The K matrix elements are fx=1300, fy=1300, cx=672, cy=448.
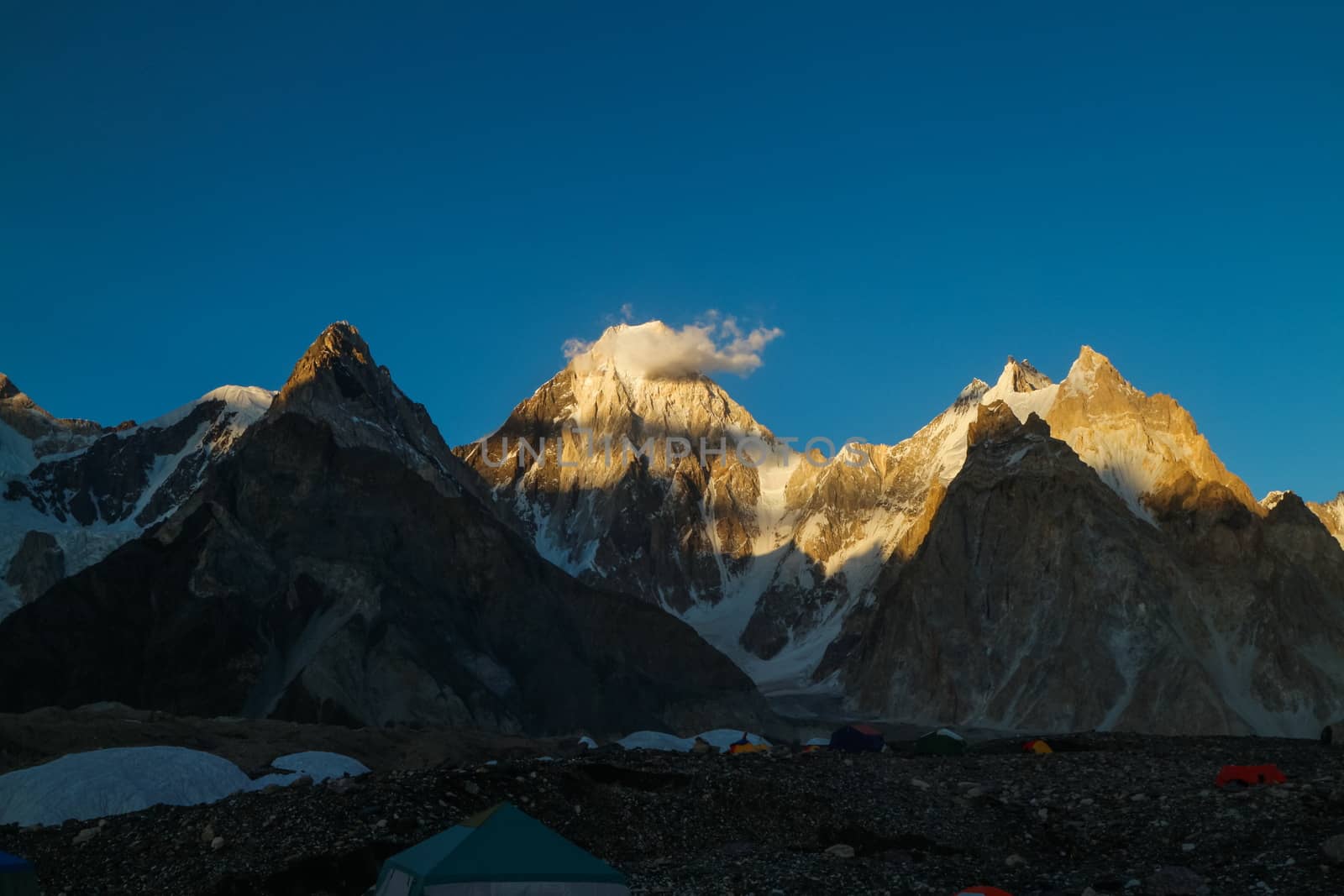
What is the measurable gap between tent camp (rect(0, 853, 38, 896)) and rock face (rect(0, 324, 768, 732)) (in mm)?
68991

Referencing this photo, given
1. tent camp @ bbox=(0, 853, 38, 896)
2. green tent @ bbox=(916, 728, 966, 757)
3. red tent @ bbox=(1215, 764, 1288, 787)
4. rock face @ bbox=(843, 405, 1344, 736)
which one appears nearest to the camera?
tent camp @ bbox=(0, 853, 38, 896)

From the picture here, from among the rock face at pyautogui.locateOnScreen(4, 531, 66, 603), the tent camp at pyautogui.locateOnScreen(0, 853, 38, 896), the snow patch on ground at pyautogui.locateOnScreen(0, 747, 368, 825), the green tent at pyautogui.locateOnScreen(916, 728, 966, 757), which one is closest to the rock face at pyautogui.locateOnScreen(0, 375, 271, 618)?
the rock face at pyautogui.locateOnScreen(4, 531, 66, 603)

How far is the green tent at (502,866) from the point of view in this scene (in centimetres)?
1766

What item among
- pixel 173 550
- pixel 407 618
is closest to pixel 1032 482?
pixel 407 618

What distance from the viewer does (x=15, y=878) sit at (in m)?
19.8

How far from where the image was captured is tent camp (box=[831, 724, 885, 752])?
4466 cm

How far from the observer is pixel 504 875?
17.8 meters

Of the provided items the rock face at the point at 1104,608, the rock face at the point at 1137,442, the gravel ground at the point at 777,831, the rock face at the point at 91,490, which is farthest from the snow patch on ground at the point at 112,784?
the rock face at the point at 91,490

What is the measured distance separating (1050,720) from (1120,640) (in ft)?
31.6

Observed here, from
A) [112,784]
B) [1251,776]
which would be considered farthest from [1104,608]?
[112,784]

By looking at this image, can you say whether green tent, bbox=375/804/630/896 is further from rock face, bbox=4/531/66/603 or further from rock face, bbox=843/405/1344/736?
rock face, bbox=4/531/66/603

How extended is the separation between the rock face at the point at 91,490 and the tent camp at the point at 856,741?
13330 centimetres

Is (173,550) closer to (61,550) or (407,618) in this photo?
(407,618)

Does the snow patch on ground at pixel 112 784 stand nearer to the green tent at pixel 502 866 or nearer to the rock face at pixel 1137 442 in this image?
the green tent at pixel 502 866
